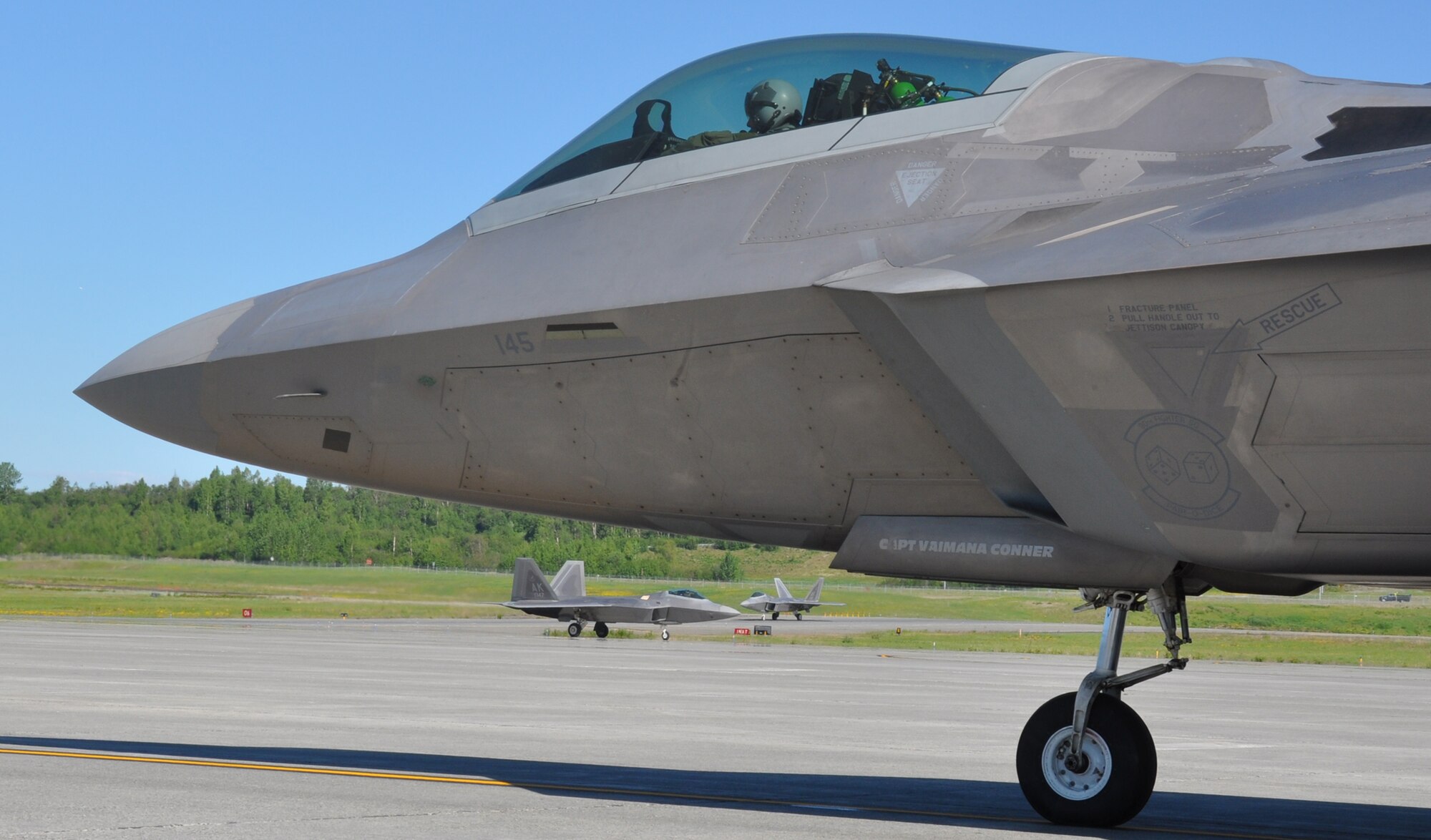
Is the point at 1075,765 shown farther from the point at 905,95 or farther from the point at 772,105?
the point at 772,105

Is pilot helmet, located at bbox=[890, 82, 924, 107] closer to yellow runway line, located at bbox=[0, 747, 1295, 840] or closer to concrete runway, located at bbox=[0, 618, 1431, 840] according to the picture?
concrete runway, located at bbox=[0, 618, 1431, 840]

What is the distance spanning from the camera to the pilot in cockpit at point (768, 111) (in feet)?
21.7

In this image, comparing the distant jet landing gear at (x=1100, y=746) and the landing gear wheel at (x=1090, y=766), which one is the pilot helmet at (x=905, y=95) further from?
the landing gear wheel at (x=1090, y=766)

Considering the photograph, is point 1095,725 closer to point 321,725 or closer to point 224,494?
point 321,725

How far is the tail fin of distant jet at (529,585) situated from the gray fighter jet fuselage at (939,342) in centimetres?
3837

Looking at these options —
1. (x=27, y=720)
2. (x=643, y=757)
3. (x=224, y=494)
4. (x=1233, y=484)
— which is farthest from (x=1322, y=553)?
(x=224, y=494)

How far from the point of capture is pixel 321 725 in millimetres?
14438

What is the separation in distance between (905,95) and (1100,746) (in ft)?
11.7

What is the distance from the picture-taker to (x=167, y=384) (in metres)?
7.52

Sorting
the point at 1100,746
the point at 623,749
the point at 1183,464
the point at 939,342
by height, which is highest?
the point at 939,342

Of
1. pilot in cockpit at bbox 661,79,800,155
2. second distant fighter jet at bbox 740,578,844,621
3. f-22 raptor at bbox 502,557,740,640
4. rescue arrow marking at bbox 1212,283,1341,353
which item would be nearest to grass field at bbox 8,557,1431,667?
f-22 raptor at bbox 502,557,740,640

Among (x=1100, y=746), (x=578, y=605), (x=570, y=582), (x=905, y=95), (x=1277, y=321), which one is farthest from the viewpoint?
(x=570, y=582)

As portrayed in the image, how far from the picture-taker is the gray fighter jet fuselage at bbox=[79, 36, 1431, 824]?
17.1 feet

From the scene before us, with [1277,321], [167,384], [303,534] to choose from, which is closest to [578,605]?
[167,384]
